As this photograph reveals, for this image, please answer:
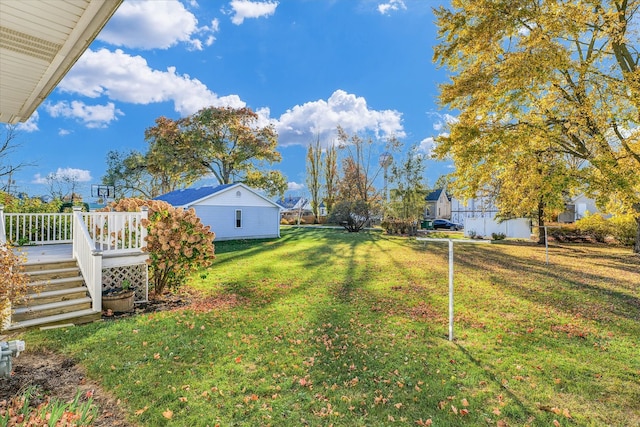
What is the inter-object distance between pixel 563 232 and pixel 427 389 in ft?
75.7

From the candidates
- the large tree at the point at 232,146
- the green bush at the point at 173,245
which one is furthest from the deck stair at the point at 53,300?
the large tree at the point at 232,146

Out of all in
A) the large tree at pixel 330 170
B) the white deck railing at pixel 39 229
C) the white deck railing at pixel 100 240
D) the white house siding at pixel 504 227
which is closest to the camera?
the white deck railing at pixel 100 240

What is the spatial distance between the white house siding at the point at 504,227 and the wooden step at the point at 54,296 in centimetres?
2488

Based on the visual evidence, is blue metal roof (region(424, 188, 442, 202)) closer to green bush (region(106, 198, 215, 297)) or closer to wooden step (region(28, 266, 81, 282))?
green bush (region(106, 198, 215, 297))

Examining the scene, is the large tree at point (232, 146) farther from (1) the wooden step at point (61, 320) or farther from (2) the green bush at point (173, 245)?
(1) the wooden step at point (61, 320)

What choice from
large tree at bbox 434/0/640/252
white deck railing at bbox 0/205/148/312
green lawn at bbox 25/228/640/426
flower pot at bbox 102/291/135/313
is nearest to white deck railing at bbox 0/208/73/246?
white deck railing at bbox 0/205/148/312

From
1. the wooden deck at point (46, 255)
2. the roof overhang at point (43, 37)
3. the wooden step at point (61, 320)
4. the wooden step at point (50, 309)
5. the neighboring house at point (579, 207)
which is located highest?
the roof overhang at point (43, 37)

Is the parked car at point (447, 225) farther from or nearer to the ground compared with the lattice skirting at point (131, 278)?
farther from the ground

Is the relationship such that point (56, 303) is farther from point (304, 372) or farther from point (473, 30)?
point (473, 30)

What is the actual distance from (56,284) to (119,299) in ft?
3.97

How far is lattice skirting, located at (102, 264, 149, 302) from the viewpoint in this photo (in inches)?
247

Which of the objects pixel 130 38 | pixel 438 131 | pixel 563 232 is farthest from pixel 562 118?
pixel 130 38

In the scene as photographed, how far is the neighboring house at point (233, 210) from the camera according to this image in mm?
19391

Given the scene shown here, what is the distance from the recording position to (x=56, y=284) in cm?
582
